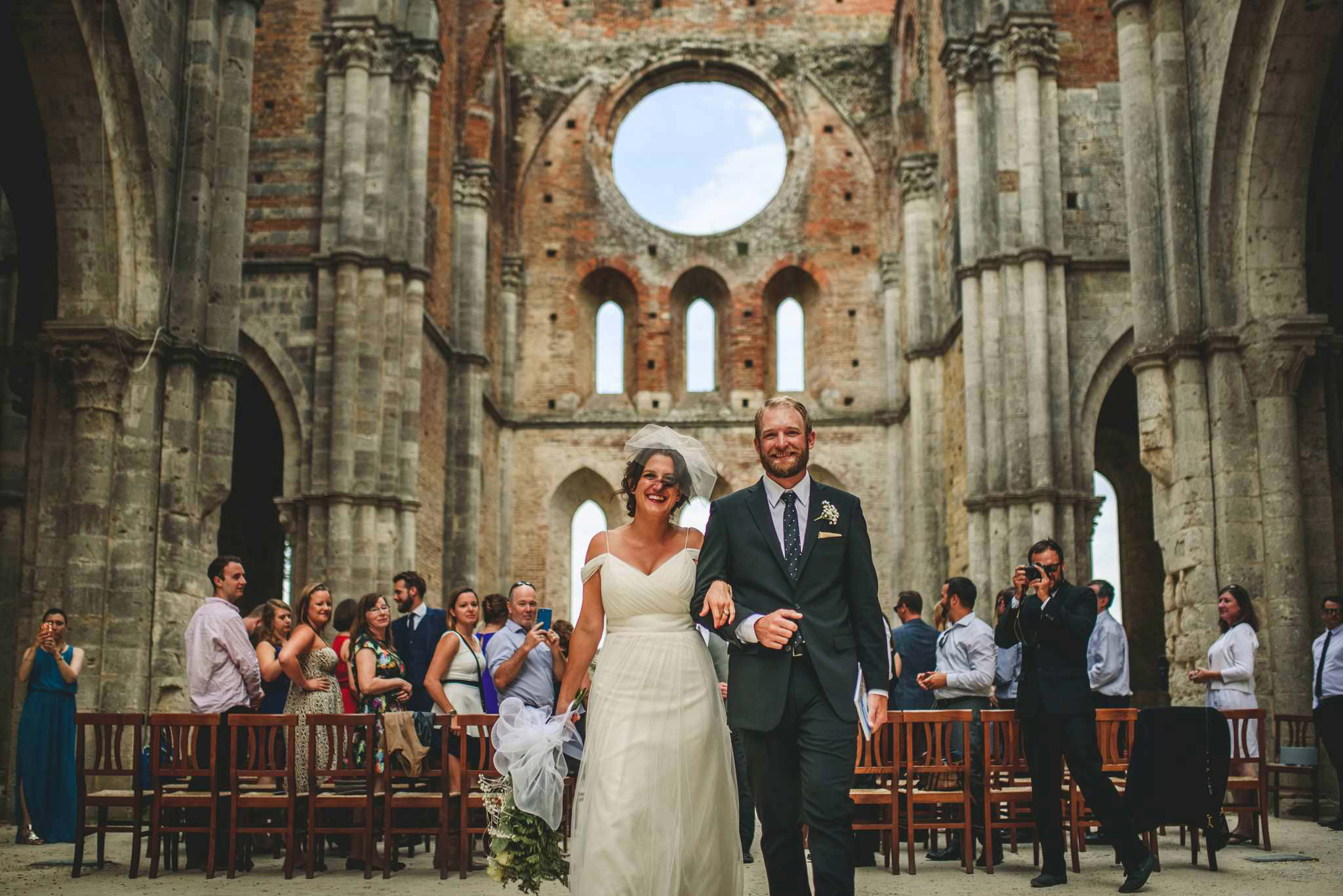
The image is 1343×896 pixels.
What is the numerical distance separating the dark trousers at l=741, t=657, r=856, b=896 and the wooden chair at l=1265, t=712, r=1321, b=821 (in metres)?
6.46

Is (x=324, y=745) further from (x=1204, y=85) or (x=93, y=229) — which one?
(x=1204, y=85)

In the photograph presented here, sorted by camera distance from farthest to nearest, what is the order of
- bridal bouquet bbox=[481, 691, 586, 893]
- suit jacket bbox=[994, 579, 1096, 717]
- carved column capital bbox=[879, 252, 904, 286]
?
carved column capital bbox=[879, 252, 904, 286] → suit jacket bbox=[994, 579, 1096, 717] → bridal bouquet bbox=[481, 691, 586, 893]

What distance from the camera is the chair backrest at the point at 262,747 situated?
24.7ft

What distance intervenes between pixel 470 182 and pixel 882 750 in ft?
59.8

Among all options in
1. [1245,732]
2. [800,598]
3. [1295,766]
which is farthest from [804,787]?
[1295,766]

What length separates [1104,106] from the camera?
1869cm

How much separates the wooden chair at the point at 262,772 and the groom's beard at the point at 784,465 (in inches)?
148

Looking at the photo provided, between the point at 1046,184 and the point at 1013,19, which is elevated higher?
the point at 1013,19

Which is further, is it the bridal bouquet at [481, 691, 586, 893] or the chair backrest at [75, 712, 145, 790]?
the chair backrest at [75, 712, 145, 790]

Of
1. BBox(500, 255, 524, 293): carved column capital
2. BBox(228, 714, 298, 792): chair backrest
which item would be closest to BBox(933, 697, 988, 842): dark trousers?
BBox(228, 714, 298, 792): chair backrest

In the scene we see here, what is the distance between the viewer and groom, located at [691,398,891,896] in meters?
4.70

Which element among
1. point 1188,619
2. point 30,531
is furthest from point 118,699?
point 1188,619

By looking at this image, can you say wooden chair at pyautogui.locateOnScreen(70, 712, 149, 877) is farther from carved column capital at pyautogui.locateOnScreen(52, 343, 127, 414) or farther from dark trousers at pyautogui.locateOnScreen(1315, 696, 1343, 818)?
dark trousers at pyautogui.locateOnScreen(1315, 696, 1343, 818)

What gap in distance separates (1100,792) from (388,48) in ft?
53.6
